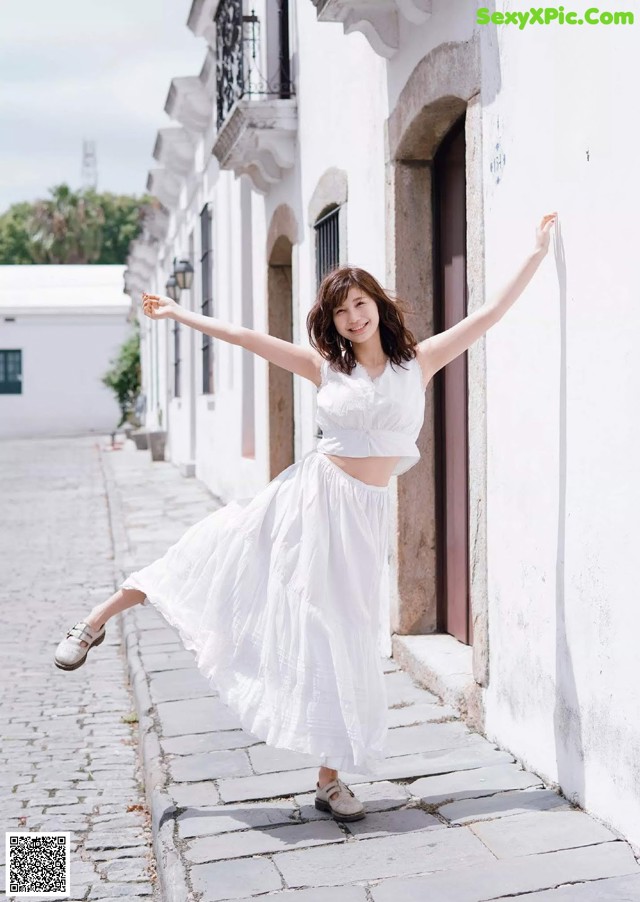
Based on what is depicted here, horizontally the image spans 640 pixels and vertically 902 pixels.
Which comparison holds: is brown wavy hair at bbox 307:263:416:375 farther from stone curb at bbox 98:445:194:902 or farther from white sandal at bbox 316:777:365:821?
stone curb at bbox 98:445:194:902

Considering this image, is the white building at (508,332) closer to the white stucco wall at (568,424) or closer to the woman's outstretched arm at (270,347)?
the white stucco wall at (568,424)

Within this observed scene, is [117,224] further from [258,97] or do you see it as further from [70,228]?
[258,97]

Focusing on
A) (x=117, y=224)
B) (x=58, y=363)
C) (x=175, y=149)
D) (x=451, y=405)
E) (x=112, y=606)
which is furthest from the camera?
(x=117, y=224)

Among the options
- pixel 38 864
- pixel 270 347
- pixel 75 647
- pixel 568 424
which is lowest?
pixel 38 864

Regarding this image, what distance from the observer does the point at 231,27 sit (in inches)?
385

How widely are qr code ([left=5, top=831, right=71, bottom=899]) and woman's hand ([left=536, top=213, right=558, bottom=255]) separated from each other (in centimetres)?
257

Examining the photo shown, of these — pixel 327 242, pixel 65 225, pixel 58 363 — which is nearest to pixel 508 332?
pixel 327 242

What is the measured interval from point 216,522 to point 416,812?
1.18 meters

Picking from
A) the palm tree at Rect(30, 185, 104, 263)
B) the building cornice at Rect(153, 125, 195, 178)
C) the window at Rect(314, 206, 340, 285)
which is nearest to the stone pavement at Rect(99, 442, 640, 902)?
the window at Rect(314, 206, 340, 285)

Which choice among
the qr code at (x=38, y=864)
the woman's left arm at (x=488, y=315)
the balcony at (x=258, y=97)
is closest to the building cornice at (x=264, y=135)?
the balcony at (x=258, y=97)

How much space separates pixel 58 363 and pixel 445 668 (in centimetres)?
3441

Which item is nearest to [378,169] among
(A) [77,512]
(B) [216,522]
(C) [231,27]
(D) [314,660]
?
(B) [216,522]

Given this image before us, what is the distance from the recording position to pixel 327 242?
296 inches

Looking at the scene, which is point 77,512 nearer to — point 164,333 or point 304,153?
point 304,153
